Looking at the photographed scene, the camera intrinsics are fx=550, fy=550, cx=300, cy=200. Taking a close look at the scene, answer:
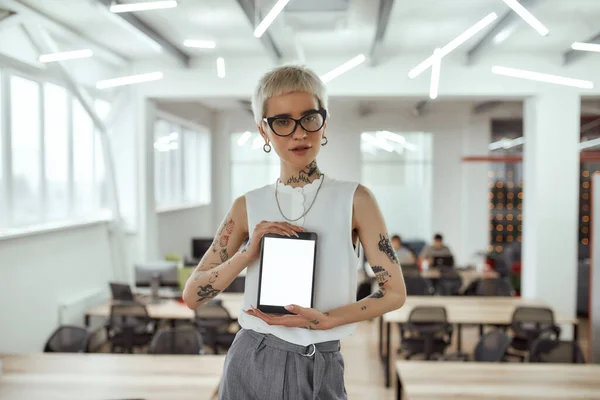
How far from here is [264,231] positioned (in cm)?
124

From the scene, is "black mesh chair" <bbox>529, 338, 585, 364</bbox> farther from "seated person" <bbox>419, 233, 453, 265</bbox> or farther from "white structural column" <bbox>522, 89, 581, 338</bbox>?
"seated person" <bbox>419, 233, 453, 265</bbox>

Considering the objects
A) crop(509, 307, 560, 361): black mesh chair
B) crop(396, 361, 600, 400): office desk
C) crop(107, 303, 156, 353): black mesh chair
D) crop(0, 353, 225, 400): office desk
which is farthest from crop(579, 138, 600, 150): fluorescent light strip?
crop(0, 353, 225, 400): office desk

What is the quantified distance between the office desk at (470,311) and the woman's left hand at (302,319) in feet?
15.7

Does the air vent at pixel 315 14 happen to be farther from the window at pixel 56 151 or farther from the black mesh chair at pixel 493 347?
the black mesh chair at pixel 493 347

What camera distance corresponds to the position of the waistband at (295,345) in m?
A: 1.27

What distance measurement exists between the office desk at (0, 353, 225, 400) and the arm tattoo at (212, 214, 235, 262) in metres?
2.23

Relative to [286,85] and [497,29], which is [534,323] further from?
[286,85]

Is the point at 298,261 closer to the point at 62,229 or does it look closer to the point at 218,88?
the point at 62,229

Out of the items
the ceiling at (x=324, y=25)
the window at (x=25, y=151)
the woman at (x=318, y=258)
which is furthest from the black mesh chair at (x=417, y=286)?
the woman at (x=318, y=258)

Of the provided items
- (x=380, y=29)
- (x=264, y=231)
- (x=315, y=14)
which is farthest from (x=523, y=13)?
(x=264, y=231)

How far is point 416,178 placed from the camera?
1352 centimetres

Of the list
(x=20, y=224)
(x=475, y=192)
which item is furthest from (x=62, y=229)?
(x=475, y=192)

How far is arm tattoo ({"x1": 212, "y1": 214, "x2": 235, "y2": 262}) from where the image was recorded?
1.39 metres

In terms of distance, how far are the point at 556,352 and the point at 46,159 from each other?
5.53m
